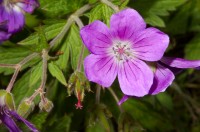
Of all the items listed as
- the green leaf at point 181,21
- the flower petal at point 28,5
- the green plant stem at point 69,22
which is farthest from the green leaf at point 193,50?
the flower petal at point 28,5

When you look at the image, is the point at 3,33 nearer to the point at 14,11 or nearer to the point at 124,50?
the point at 14,11

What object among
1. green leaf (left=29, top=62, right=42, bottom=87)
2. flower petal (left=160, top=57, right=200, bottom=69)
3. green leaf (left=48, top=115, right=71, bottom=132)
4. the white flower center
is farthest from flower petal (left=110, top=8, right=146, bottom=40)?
green leaf (left=48, top=115, right=71, bottom=132)

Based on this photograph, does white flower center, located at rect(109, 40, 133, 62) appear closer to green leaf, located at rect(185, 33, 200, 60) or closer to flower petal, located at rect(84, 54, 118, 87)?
flower petal, located at rect(84, 54, 118, 87)

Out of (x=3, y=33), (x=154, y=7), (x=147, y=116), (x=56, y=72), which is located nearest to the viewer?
(x=56, y=72)

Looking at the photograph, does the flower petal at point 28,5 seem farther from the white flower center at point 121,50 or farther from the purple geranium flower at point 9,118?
the purple geranium flower at point 9,118

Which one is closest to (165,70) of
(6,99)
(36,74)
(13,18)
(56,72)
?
(56,72)

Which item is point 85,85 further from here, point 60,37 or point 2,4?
point 2,4
